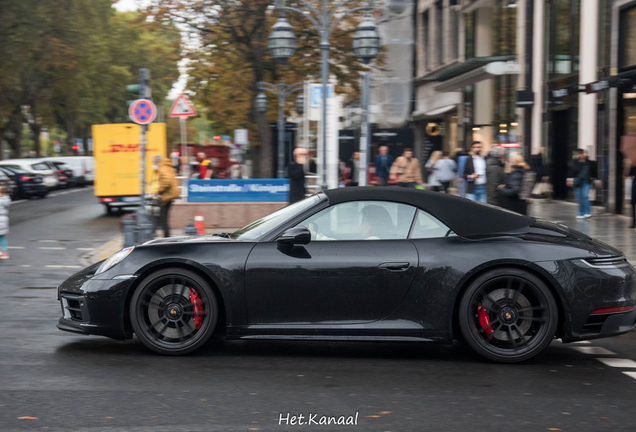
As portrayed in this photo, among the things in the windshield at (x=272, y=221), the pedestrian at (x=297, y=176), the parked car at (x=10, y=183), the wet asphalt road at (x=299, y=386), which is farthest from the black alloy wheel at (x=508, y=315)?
the parked car at (x=10, y=183)

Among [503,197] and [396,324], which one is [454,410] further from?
[503,197]

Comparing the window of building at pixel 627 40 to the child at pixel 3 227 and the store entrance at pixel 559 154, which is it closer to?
the store entrance at pixel 559 154

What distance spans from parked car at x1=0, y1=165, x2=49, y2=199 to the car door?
3023cm

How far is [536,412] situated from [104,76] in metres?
54.9

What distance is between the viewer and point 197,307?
5645 mm

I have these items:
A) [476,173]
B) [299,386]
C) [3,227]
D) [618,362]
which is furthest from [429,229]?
[476,173]

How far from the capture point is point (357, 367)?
5449 mm

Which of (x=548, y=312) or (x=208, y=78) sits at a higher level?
(x=208, y=78)

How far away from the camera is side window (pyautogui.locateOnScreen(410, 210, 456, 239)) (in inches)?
223

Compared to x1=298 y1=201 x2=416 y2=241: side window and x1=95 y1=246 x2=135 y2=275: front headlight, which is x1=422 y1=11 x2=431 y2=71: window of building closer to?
x1=298 y1=201 x2=416 y2=241: side window

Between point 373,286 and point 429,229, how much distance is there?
620 millimetres

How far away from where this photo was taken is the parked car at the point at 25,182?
33.4 m

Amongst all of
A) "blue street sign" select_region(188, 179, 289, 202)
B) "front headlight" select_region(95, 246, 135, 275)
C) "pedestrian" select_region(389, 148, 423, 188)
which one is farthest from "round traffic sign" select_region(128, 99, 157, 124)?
"front headlight" select_region(95, 246, 135, 275)

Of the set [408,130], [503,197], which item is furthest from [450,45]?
[503,197]
